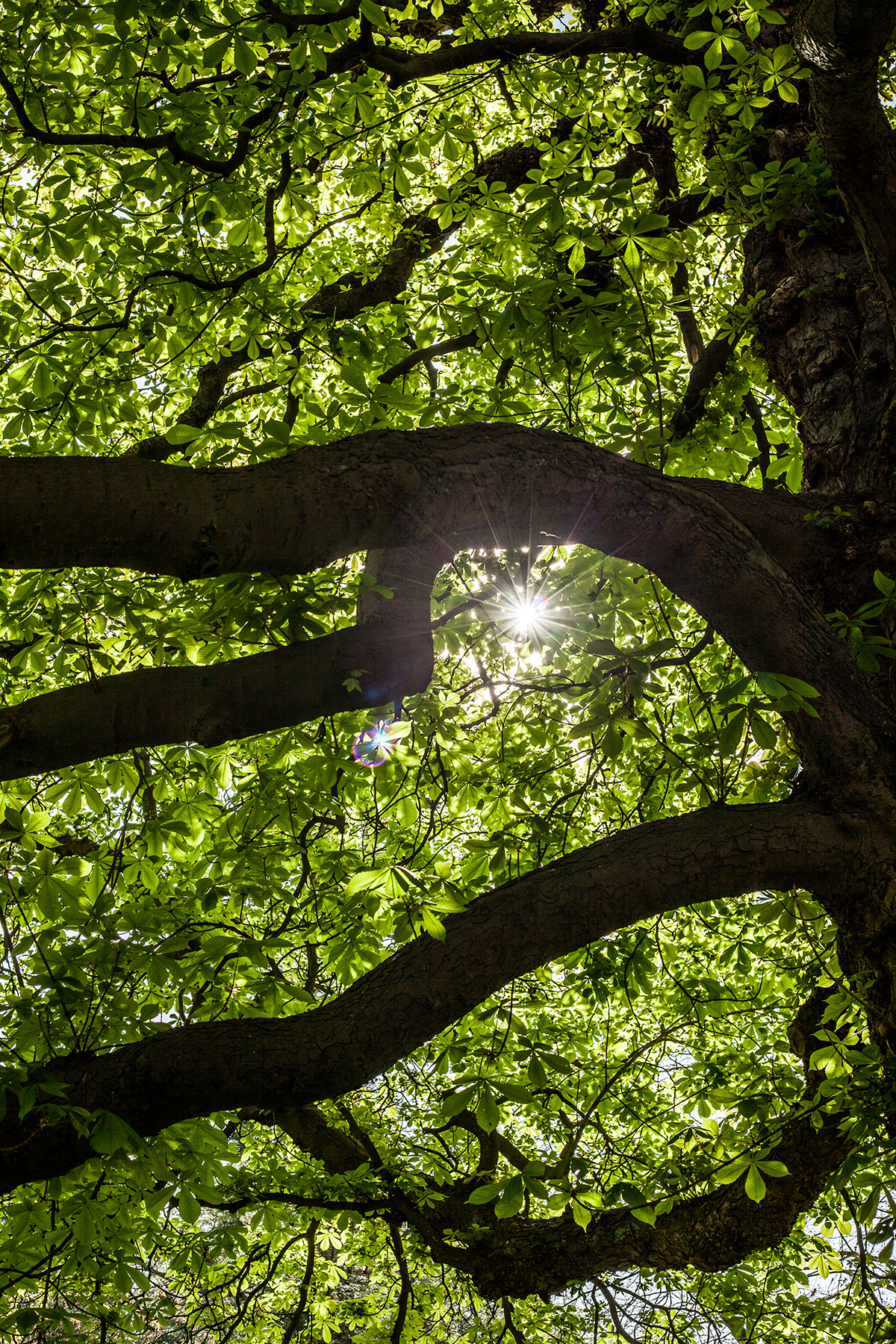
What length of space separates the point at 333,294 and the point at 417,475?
4.88 metres

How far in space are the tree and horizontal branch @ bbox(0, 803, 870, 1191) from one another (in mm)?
13

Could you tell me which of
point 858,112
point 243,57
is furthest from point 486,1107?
point 243,57

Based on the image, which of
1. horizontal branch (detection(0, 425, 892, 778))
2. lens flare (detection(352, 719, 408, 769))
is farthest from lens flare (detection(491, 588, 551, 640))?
lens flare (detection(352, 719, 408, 769))

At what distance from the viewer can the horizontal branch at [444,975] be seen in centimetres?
218

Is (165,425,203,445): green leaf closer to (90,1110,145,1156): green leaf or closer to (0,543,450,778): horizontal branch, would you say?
(0,543,450,778): horizontal branch

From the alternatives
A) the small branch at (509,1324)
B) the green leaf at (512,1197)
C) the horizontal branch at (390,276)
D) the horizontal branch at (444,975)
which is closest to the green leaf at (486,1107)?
the green leaf at (512,1197)

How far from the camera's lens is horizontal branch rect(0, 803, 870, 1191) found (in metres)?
2.18

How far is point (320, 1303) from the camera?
6.69m

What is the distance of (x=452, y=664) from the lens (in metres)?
4.55

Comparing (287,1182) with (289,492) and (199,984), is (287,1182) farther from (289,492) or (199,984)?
(289,492)

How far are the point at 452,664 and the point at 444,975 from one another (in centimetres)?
237

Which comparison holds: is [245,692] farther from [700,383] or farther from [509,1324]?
[509,1324]

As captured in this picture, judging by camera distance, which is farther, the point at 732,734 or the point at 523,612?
the point at 523,612

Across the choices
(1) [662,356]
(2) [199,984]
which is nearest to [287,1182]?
(2) [199,984]
